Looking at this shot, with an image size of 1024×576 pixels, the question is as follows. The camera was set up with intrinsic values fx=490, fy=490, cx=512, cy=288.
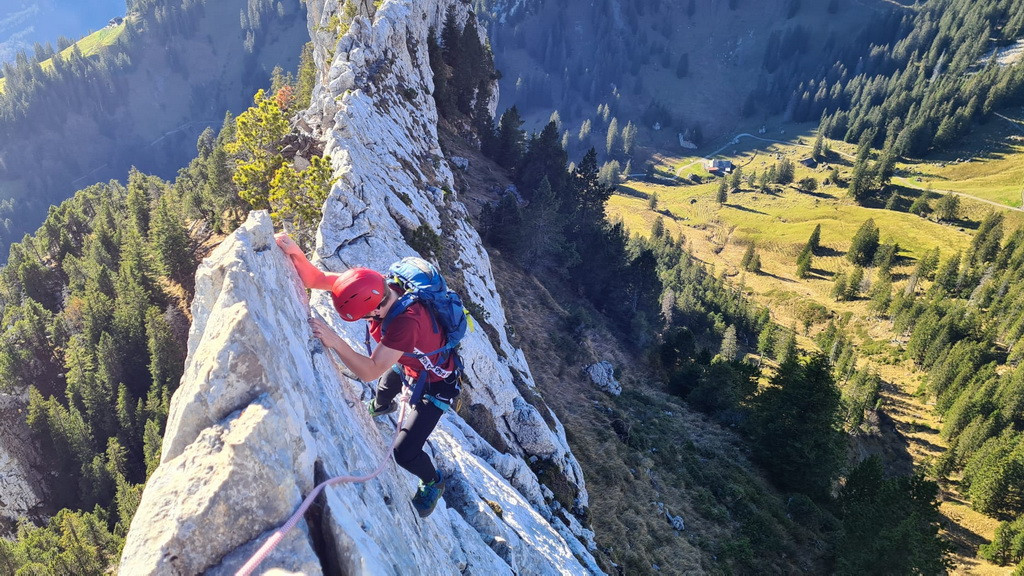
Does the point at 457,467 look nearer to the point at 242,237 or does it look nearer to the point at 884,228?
the point at 242,237

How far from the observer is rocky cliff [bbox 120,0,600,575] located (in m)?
5.79

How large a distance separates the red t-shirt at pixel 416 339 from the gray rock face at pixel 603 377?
119ft

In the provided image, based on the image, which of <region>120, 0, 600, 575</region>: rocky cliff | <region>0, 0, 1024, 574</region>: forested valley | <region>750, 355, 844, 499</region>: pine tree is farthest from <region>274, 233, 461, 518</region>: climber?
<region>750, 355, 844, 499</region>: pine tree

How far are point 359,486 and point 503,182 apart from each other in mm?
64789

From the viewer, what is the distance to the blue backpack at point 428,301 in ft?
29.4

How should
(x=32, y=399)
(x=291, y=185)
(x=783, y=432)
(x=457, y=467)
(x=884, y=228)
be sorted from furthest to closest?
(x=884, y=228) < (x=32, y=399) < (x=783, y=432) < (x=291, y=185) < (x=457, y=467)

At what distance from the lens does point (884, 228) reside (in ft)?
561

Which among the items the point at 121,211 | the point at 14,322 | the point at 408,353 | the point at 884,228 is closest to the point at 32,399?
the point at 14,322

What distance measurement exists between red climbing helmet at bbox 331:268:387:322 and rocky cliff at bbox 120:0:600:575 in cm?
90

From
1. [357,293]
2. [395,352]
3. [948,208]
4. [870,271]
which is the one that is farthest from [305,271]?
[948,208]

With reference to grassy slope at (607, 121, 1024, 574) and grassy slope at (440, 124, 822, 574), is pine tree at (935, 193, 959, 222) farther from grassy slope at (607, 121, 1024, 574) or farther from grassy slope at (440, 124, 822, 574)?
grassy slope at (440, 124, 822, 574)

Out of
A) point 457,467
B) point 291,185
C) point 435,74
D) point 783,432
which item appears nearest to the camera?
point 457,467

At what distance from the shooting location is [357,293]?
8.09 metres

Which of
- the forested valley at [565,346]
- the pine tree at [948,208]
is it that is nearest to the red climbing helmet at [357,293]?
the forested valley at [565,346]
